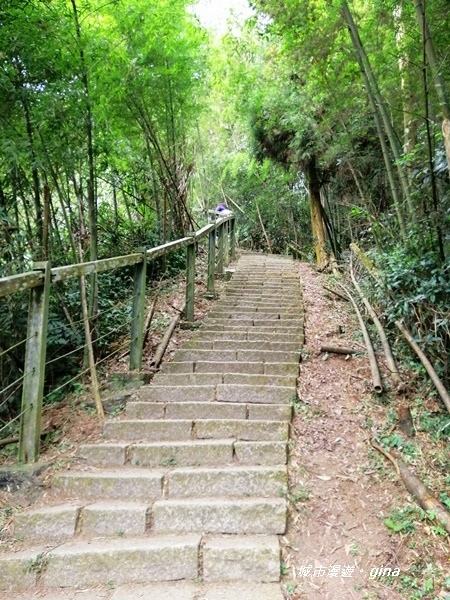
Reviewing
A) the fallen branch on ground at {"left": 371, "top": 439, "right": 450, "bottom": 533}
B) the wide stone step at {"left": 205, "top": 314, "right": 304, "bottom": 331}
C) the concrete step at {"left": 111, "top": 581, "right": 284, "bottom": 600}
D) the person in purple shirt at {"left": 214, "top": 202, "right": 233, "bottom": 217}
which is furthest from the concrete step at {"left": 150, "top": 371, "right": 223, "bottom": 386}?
the person in purple shirt at {"left": 214, "top": 202, "right": 233, "bottom": 217}

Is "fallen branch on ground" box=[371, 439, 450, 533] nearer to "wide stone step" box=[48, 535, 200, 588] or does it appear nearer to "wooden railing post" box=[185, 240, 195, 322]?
"wide stone step" box=[48, 535, 200, 588]

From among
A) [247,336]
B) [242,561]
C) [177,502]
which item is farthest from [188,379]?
[242,561]

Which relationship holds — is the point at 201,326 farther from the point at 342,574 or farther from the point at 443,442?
the point at 342,574

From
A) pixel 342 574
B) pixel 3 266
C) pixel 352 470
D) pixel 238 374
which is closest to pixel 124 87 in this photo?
pixel 3 266

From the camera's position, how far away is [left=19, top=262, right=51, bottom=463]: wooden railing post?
8.48 feet

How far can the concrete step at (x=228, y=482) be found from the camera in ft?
8.28

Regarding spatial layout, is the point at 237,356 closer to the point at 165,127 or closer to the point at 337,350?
the point at 337,350

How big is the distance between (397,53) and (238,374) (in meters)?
3.80

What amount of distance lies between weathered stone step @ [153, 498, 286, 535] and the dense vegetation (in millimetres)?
1882

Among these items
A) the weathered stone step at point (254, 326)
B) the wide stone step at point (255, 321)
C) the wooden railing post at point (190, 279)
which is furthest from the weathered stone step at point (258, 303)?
the wooden railing post at point (190, 279)

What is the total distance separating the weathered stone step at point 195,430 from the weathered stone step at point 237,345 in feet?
4.75

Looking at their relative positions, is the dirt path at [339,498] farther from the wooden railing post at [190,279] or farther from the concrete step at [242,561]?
the wooden railing post at [190,279]

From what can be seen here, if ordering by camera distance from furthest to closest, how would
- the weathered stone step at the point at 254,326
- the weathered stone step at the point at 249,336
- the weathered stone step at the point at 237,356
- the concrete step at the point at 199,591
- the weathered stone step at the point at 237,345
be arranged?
the weathered stone step at the point at 254,326 → the weathered stone step at the point at 249,336 → the weathered stone step at the point at 237,345 → the weathered stone step at the point at 237,356 → the concrete step at the point at 199,591

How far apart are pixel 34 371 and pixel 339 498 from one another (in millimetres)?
1967
